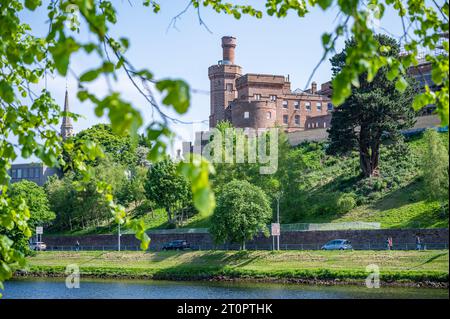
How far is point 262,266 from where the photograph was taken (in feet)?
139

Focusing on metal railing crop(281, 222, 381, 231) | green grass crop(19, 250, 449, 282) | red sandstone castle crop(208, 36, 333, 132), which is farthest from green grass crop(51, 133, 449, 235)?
red sandstone castle crop(208, 36, 333, 132)

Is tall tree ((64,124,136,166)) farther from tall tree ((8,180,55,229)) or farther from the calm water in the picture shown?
the calm water

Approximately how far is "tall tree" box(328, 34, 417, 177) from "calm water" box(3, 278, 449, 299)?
19477 mm

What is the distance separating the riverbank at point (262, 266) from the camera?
116 ft

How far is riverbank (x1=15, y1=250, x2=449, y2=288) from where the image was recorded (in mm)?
35469

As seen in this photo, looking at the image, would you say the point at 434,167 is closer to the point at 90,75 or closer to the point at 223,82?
the point at 90,75

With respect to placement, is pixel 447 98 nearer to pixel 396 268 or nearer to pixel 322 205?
pixel 396 268

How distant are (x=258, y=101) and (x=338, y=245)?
129 feet

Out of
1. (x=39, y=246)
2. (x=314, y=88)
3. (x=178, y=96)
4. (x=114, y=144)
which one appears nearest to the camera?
(x=178, y=96)

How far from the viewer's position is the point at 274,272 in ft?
132

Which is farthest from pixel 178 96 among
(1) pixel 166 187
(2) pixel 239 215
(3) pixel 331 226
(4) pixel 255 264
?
(1) pixel 166 187

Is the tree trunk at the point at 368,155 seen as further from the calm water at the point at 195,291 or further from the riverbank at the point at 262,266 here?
the calm water at the point at 195,291
